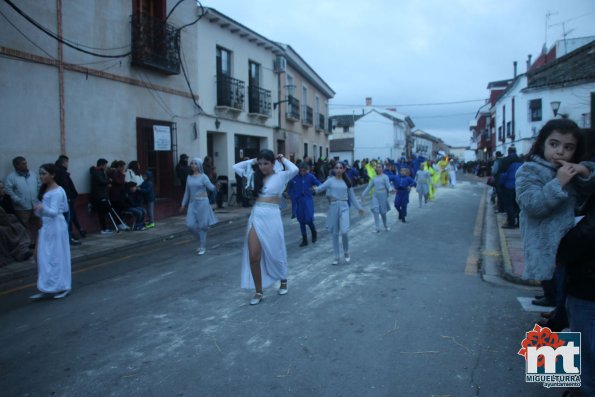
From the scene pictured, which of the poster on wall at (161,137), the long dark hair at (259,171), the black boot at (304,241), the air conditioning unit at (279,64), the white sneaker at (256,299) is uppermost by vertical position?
the air conditioning unit at (279,64)

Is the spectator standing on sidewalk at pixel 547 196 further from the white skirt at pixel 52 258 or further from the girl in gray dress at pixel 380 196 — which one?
the girl in gray dress at pixel 380 196

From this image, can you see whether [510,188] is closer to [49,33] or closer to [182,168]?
[182,168]


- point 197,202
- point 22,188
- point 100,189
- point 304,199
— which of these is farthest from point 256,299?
point 100,189

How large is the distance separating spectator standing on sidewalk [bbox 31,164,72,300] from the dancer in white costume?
2.49 meters

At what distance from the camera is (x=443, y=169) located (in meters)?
29.6

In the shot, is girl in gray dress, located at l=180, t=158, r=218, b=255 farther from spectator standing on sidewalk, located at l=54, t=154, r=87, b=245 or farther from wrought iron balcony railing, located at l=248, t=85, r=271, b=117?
wrought iron balcony railing, located at l=248, t=85, r=271, b=117

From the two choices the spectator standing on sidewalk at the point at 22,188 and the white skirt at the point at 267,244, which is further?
the spectator standing on sidewalk at the point at 22,188

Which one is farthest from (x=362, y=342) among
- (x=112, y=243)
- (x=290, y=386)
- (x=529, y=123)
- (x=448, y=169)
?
(x=529, y=123)

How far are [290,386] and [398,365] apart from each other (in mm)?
926

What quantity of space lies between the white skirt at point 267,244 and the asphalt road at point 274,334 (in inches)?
11.6

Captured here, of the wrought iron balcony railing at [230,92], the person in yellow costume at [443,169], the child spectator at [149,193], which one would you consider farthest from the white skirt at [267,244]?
the person in yellow costume at [443,169]

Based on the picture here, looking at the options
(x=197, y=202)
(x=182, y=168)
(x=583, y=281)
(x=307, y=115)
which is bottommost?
(x=583, y=281)

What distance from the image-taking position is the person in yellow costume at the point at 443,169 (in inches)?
1123

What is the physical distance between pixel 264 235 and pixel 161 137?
376 inches
